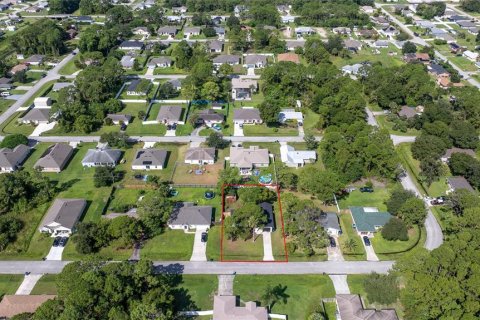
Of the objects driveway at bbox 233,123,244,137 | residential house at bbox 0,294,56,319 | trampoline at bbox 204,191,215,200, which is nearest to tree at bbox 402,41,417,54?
driveway at bbox 233,123,244,137

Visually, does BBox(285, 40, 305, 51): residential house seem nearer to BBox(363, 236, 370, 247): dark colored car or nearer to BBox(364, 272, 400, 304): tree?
BBox(363, 236, 370, 247): dark colored car

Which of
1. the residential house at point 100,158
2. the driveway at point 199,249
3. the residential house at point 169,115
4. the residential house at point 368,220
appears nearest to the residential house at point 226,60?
the residential house at point 169,115

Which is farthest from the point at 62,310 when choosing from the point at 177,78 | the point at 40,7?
the point at 40,7

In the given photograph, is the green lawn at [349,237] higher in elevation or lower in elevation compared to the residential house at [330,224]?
lower

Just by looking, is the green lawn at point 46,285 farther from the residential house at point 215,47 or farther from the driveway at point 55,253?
the residential house at point 215,47

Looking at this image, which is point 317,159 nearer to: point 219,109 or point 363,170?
point 363,170
